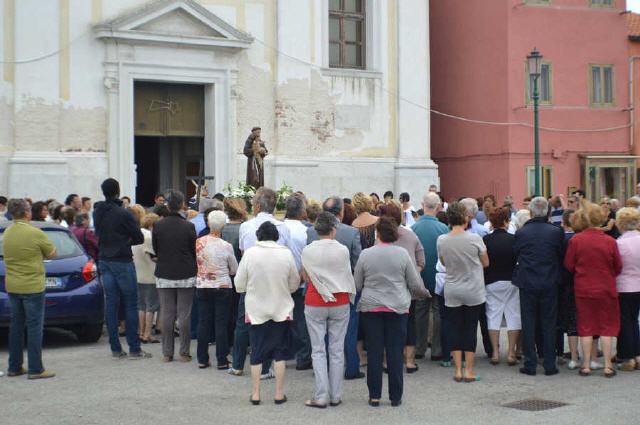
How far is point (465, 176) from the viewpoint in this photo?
98.3ft

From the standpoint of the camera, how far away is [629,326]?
11.3 meters

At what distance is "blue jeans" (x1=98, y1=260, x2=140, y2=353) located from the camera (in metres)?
12.0

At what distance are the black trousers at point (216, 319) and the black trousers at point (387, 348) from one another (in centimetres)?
240

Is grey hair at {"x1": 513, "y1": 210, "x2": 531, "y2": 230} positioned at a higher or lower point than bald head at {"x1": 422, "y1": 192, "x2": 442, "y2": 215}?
lower

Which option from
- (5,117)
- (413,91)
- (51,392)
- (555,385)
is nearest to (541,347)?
(555,385)

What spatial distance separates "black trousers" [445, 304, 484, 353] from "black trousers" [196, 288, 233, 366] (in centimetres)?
251

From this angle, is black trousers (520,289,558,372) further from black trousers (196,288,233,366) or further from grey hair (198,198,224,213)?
grey hair (198,198,224,213)

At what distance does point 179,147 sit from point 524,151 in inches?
377

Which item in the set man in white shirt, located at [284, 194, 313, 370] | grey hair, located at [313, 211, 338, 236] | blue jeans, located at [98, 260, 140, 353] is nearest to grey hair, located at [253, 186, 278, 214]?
man in white shirt, located at [284, 194, 313, 370]

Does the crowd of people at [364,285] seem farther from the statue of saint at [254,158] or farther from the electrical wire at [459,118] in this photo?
the electrical wire at [459,118]

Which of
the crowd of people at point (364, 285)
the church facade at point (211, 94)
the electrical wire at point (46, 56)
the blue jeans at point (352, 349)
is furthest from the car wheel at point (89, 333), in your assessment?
the electrical wire at point (46, 56)

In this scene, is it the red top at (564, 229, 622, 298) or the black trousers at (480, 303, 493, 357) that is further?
the black trousers at (480, 303, 493, 357)

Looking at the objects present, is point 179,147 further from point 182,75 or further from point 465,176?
point 465,176

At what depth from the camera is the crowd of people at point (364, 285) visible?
31.1ft
